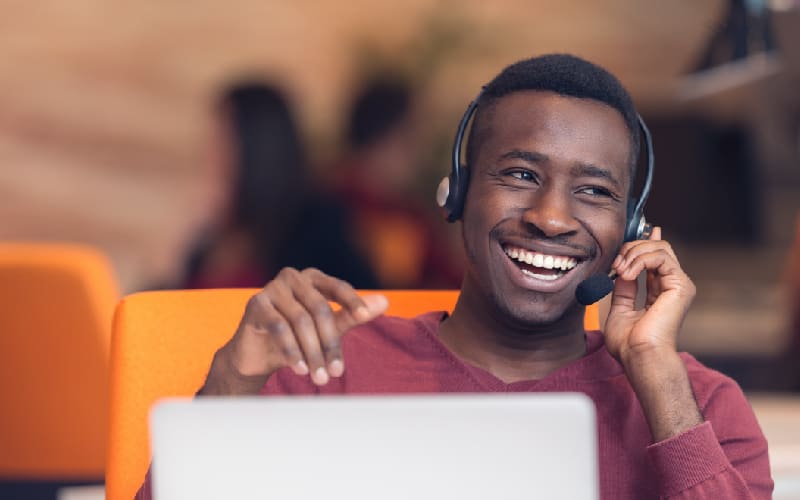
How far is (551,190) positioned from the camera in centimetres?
146

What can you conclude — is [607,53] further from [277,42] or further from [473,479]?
[473,479]

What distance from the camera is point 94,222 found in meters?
6.99

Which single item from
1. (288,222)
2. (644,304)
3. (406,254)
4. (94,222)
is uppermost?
(644,304)

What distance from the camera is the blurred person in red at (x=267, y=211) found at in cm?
280

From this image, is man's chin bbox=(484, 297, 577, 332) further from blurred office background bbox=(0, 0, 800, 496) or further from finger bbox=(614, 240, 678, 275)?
blurred office background bbox=(0, 0, 800, 496)

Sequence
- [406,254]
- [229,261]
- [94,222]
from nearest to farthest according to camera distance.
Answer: [229,261], [406,254], [94,222]

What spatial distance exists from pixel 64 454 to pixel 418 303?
5.66 ft

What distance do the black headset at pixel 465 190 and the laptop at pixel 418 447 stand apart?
2.34 ft

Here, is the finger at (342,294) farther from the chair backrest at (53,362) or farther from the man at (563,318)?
the chair backrest at (53,362)

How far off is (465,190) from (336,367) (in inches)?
18.0

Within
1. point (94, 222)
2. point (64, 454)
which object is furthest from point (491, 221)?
point (94, 222)

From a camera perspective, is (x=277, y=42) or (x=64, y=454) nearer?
(x=64, y=454)

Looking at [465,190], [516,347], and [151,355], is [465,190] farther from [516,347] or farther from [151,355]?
[151,355]

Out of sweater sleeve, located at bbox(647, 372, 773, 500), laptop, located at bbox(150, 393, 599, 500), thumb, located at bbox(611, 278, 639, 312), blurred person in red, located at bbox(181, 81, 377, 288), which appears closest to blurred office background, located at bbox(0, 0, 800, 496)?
blurred person in red, located at bbox(181, 81, 377, 288)
